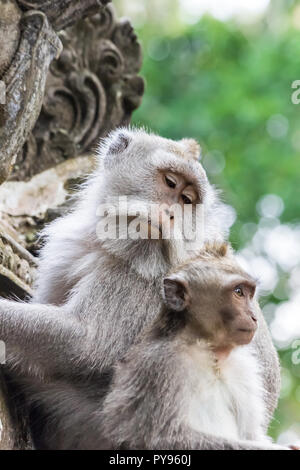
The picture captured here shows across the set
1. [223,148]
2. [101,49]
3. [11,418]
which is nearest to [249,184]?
[223,148]

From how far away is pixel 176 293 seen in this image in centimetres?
426

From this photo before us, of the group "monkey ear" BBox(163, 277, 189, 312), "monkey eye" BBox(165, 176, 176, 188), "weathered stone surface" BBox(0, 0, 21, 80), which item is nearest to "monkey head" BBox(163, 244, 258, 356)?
"monkey ear" BBox(163, 277, 189, 312)

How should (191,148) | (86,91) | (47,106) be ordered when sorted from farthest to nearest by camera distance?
1. (86,91)
2. (47,106)
3. (191,148)

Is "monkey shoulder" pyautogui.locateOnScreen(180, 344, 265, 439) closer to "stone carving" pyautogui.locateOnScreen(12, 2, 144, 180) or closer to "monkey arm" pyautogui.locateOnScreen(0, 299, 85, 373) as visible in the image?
"monkey arm" pyautogui.locateOnScreen(0, 299, 85, 373)

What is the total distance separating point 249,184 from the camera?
1218 centimetres

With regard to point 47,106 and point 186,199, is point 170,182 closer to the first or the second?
point 186,199

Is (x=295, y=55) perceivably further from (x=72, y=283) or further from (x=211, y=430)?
(x=211, y=430)

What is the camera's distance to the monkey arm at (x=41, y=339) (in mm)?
4270

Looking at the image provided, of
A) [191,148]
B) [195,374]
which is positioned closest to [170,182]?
[191,148]

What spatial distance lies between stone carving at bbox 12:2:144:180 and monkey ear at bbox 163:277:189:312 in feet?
8.95

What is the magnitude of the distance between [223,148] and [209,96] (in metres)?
0.95

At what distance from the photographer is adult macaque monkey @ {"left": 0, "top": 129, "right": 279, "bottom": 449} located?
4.29 m

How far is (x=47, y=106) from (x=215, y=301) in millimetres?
3221

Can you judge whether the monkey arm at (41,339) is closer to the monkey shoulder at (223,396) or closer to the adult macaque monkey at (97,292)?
the adult macaque monkey at (97,292)
